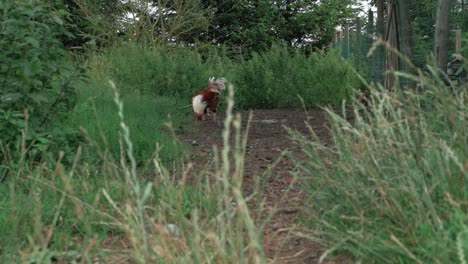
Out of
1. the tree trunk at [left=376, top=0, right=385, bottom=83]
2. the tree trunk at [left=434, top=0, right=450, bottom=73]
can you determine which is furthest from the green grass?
the tree trunk at [left=376, top=0, right=385, bottom=83]

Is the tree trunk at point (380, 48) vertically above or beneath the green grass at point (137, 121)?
above

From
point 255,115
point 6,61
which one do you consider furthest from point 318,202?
point 255,115

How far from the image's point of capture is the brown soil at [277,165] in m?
2.74

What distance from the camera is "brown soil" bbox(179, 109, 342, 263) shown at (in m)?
2.74

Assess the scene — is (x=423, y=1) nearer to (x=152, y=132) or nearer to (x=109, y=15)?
(x=152, y=132)

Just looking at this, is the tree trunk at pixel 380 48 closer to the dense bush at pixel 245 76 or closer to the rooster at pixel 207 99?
the dense bush at pixel 245 76

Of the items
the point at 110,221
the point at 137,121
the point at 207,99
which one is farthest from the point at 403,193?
the point at 207,99

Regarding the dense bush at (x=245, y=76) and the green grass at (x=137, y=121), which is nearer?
the green grass at (x=137, y=121)

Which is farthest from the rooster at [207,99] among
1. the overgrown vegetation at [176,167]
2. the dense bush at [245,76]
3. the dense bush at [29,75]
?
the dense bush at [29,75]

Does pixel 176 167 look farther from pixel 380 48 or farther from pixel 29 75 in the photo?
pixel 380 48

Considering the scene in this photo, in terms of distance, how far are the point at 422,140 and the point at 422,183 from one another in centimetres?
55

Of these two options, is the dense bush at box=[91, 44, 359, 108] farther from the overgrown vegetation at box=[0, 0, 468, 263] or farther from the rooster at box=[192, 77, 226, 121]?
the rooster at box=[192, 77, 226, 121]

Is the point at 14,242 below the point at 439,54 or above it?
below

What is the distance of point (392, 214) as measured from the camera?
234cm
